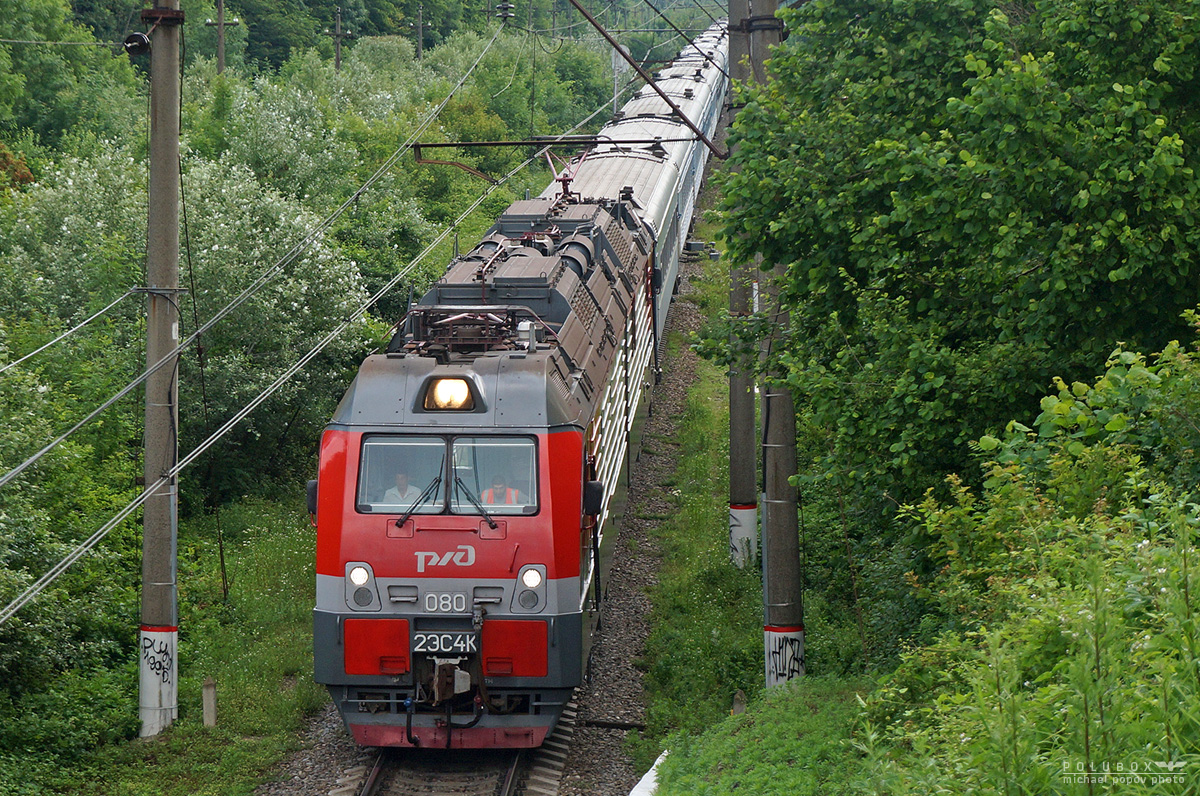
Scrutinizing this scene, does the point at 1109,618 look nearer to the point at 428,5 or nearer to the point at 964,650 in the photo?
the point at 964,650

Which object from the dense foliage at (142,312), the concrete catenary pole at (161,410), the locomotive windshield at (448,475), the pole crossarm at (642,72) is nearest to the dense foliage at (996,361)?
the pole crossarm at (642,72)

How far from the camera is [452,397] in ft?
32.0

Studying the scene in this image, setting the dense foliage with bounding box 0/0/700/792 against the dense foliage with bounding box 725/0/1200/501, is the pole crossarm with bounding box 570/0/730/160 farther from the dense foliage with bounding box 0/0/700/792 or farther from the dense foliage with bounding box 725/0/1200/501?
the dense foliage with bounding box 0/0/700/792

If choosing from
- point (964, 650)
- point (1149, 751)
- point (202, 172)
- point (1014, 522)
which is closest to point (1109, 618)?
point (1149, 751)

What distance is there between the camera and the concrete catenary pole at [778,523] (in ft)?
34.4

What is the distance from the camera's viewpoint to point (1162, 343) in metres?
8.53

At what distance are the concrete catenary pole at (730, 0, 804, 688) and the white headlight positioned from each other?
92.5 inches

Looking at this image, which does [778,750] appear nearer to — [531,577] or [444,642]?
[531,577]

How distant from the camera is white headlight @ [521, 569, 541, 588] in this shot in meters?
9.46

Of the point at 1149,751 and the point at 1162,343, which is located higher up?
→ the point at 1162,343

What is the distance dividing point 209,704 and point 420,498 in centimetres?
380

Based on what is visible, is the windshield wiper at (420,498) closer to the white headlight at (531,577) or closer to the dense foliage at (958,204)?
the white headlight at (531,577)

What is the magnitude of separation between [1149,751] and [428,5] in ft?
240

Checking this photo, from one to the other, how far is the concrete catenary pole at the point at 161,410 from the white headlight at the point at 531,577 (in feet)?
14.1
